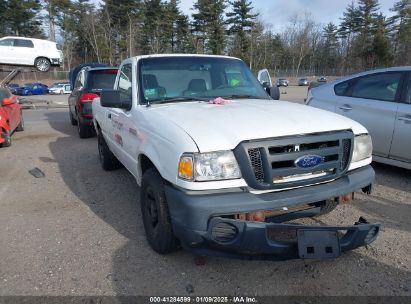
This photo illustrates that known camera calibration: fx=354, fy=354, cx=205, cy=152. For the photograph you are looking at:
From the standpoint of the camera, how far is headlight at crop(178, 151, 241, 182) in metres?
2.61

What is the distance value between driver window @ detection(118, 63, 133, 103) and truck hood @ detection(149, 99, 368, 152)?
2.00 feet

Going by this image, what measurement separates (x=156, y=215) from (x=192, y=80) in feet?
5.54

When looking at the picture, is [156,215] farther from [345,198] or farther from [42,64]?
[42,64]

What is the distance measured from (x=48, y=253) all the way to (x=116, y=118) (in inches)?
71.8

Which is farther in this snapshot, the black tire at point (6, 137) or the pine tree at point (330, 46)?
the pine tree at point (330, 46)

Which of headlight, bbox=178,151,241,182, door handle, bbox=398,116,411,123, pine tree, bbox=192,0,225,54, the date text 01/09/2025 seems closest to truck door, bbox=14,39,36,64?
door handle, bbox=398,116,411,123

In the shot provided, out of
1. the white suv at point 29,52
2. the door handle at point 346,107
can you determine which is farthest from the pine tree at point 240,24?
the door handle at point 346,107

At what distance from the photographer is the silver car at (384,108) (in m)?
5.11

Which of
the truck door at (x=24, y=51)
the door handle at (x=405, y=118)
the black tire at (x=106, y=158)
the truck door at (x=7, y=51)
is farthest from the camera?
the truck door at (x=24, y=51)

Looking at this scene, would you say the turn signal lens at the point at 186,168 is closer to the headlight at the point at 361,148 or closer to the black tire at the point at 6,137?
the headlight at the point at 361,148

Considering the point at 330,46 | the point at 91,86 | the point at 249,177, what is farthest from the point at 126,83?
the point at 330,46

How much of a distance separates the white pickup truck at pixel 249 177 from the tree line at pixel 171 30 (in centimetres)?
5161

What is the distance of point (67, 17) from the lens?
61688 millimetres

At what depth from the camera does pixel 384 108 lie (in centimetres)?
531
